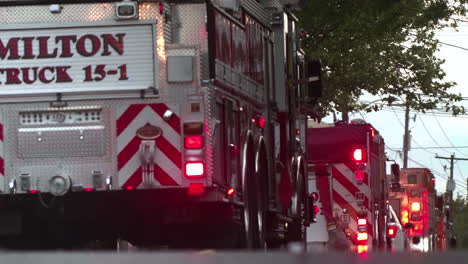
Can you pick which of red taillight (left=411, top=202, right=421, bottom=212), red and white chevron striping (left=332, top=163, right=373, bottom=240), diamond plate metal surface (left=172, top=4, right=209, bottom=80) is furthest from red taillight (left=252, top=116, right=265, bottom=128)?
red taillight (left=411, top=202, right=421, bottom=212)

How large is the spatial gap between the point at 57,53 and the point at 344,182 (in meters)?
10.5

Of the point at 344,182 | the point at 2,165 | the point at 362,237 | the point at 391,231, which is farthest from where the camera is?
the point at 391,231

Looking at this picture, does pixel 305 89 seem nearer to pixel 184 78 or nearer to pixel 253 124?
pixel 253 124

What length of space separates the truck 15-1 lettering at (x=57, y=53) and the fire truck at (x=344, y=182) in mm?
9667

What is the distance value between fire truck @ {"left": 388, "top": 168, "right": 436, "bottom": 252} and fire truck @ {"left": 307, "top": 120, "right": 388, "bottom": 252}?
1129 cm

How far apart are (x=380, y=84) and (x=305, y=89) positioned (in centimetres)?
2035

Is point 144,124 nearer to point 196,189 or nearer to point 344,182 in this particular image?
point 196,189

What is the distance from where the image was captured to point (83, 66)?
11328 mm

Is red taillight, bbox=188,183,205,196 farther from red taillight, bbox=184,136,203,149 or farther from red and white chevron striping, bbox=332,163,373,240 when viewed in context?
red and white chevron striping, bbox=332,163,373,240

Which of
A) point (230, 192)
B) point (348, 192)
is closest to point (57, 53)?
point (230, 192)

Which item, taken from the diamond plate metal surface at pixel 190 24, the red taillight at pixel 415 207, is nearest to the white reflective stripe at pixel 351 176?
the diamond plate metal surface at pixel 190 24

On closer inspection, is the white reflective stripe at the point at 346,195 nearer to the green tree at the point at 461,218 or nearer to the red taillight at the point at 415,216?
the red taillight at the point at 415,216

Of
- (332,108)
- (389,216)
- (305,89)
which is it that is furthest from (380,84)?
(305,89)

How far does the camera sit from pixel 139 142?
11336 mm
